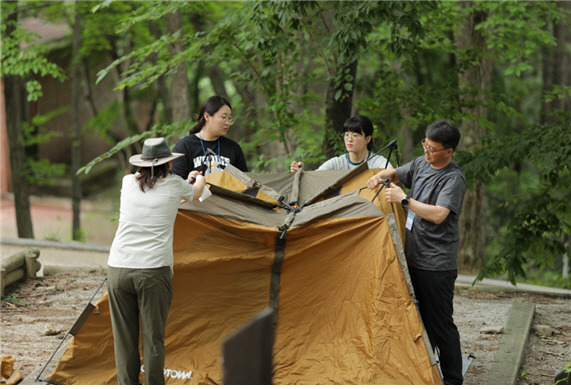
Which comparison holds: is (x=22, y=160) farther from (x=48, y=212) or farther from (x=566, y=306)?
(x=566, y=306)

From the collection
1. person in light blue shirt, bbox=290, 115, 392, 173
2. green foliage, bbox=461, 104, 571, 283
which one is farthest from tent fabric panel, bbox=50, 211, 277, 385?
green foliage, bbox=461, 104, 571, 283

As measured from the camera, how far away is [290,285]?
4145 mm

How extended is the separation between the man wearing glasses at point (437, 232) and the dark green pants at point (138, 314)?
142 centimetres

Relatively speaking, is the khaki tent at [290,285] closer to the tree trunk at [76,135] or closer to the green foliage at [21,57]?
the green foliage at [21,57]

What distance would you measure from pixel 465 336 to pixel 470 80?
17.0 feet

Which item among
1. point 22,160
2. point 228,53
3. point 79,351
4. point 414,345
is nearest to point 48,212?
point 22,160

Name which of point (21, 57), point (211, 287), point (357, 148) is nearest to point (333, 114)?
point (357, 148)

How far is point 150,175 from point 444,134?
5.52 ft

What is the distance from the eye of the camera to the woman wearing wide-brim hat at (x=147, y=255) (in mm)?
3355

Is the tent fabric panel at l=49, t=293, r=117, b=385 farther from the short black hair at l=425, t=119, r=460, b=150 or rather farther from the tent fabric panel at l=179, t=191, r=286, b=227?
the short black hair at l=425, t=119, r=460, b=150

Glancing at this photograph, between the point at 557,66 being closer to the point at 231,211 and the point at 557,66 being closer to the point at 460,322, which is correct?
the point at 460,322

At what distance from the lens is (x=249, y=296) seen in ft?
13.8

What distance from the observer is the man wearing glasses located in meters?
3.50

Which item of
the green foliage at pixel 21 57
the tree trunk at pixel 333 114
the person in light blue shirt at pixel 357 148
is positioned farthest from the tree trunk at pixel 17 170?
the person in light blue shirt at pixel 357 148
